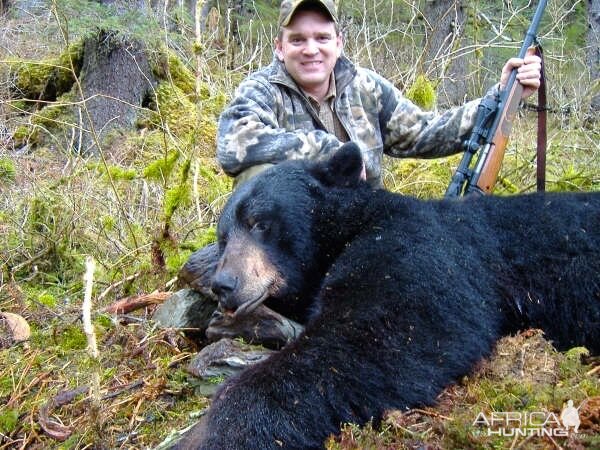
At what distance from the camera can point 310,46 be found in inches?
184

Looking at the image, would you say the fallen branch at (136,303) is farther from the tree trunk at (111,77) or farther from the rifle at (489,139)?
the tree trunk at (111,77)

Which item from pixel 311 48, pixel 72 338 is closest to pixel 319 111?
A: pixel 311 48

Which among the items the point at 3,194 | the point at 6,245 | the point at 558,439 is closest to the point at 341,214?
the point at 558,439

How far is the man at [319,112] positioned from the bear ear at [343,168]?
2.09ft

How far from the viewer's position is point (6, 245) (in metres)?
5.23

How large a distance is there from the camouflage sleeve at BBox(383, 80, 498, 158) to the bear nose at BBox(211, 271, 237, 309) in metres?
2.54

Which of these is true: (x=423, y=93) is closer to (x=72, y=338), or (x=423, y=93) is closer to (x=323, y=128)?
(x=323, y=128)

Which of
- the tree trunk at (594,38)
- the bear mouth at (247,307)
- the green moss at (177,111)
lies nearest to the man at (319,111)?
the bear mouth at (247,307)

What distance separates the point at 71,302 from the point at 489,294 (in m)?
3.01

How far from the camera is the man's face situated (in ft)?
15.4

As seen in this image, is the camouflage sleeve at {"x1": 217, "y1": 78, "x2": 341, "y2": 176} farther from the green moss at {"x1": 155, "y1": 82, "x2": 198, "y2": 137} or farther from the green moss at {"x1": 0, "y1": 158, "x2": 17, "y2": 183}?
the green moss at {"x1": 155, "y1": 82, "x2": 198, "y2": 137}

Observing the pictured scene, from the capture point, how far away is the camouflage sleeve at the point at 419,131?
496cm

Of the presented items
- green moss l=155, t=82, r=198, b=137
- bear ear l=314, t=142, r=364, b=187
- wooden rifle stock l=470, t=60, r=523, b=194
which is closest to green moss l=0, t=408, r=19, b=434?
bear ear l=314, t=142, r=364, b=187

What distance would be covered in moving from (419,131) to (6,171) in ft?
12.2
